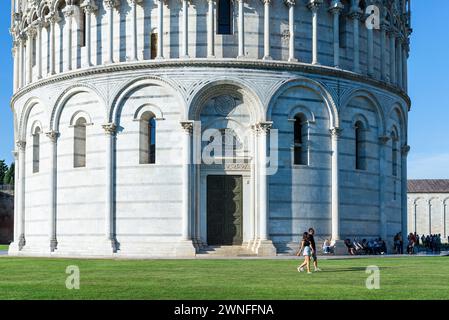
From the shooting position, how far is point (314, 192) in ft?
123

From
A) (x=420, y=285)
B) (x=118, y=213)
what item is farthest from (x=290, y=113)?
(x=420, y=285)

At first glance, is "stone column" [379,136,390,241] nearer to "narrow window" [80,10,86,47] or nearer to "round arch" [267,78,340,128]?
"round arch" [267,78,340,128]

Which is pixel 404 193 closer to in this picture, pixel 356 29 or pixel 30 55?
pixel 356 29

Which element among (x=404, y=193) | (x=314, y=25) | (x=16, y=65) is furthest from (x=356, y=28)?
(x=16, y=65)

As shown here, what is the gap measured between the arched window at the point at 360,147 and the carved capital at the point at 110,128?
1332cm

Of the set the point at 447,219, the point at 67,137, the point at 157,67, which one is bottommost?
the point at 447,219

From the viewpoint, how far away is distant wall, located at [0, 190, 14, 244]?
79.2 metres

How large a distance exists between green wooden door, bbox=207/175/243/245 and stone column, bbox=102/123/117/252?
4910mm

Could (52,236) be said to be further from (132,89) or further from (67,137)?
(132,89)

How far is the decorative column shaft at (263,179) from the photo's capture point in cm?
3594

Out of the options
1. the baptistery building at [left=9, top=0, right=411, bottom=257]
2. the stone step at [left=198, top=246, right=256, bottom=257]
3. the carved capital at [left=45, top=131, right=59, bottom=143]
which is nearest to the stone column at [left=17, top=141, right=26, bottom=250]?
the baptistery building at [left=9, top=0, right=411, bottom=257]

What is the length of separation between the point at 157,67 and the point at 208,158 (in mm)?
5298

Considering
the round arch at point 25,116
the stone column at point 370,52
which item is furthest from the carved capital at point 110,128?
the stone column at point 370,52

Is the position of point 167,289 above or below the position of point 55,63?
below
